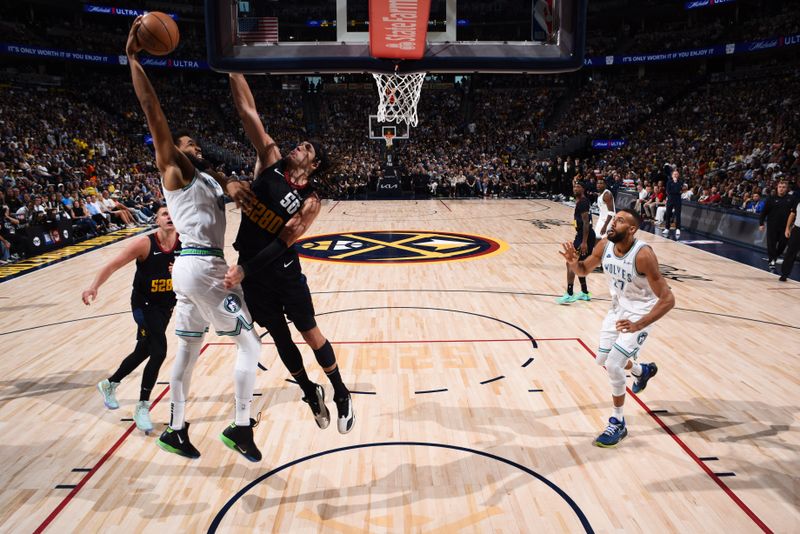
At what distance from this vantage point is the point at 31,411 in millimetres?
4977

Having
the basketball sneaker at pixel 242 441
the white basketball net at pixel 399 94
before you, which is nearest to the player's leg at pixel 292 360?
the basketball sneaker at pixel 242 441

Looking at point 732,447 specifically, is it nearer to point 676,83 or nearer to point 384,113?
point 384,113

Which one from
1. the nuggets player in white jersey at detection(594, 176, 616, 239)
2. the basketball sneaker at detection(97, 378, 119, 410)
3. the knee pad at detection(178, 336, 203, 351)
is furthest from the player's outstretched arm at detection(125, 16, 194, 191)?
the nuggets player in white jersey at detection(594, 176, 616, 239)

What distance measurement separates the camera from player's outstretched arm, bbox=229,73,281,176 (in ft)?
12.3

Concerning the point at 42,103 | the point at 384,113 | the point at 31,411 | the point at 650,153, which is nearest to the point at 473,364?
the point at 31,411

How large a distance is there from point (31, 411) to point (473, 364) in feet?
13.5

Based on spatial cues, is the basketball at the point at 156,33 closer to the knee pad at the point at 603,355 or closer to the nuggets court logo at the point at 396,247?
the knee pad at the point at 603,355

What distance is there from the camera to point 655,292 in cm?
430

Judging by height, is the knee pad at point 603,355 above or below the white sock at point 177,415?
above

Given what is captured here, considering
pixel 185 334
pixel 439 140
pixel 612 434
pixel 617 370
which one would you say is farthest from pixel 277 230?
pixel 439 140

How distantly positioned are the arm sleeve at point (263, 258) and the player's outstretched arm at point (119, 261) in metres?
1.27

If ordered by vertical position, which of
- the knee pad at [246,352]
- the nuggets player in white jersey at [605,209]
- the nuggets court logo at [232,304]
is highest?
the nuggets player in white jersey at [605,209]

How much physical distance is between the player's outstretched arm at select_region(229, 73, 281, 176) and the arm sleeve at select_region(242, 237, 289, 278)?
0.57 meters

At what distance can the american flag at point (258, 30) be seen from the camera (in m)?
6.32
